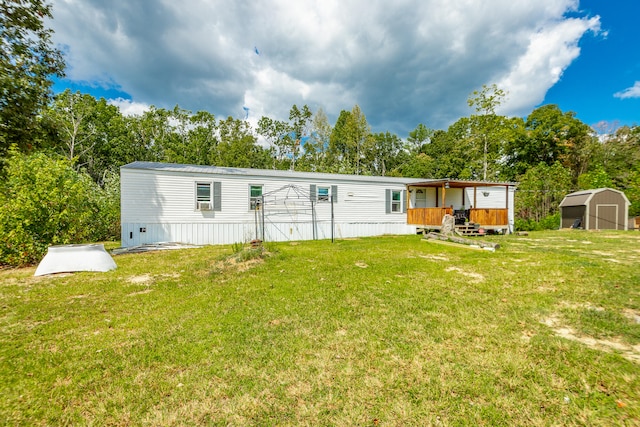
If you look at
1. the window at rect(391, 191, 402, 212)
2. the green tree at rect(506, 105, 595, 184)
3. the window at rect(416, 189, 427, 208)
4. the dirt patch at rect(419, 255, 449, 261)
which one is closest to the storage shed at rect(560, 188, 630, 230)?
the window at rect(416, 189, 427, 208)

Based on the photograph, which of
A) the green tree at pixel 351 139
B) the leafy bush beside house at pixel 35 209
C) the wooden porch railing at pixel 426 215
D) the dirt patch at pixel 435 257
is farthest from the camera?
the green tree at pixel 351 139

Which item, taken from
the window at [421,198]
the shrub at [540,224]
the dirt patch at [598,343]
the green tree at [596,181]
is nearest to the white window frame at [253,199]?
the window at [421,198]

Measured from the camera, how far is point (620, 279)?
202 inches

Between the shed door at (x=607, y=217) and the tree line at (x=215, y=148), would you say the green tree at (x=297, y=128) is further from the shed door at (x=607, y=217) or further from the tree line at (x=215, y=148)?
the shed door at (x=607, y=217)

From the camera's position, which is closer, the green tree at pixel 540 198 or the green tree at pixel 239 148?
the green tree at pixel 540 198

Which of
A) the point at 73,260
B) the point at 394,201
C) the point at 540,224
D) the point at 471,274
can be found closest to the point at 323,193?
the point at 394,201

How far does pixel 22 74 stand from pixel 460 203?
1961 cm

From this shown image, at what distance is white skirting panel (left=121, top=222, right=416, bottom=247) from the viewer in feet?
36.9

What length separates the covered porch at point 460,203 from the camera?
46.4ft

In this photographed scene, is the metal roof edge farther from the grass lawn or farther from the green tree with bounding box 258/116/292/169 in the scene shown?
the green tree with bounding box 258/116/292/169

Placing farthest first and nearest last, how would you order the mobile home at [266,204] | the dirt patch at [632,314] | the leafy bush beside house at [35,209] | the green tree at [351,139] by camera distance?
the green tree at [351,139] → the mobile home at [266,204] → the leafy bush beside house at [35,209] → the dirt patch at [632,314]

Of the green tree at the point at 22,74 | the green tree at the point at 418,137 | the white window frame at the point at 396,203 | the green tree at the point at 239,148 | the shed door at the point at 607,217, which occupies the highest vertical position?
the green tree at the point at 418,137

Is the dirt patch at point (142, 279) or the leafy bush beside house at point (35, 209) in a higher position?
the leafy bush beside house at point (35, 209)

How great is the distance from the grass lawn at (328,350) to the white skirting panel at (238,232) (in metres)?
5.56
